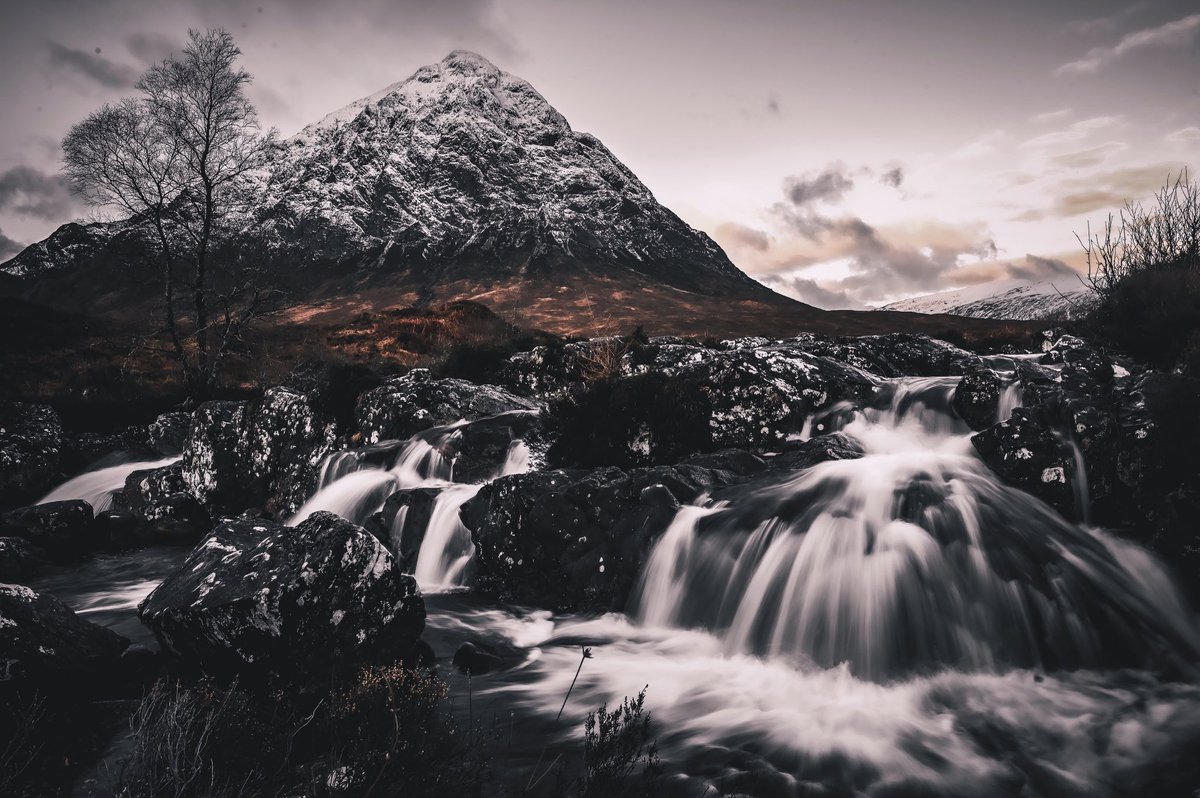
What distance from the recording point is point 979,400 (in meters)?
10.8

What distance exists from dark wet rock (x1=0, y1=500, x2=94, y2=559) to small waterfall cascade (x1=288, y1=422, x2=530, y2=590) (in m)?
3.78

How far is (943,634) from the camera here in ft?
18.7

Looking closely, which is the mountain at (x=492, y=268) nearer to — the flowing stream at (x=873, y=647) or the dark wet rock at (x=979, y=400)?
the dark wet rock at (x=979, y=400)

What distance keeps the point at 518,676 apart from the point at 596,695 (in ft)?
2.90

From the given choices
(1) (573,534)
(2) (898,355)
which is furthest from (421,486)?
(2) (898,355)

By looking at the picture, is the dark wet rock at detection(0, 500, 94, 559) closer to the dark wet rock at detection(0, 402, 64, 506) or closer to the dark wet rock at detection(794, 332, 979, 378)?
the dark wet rock at detection(0, 402, 64, 506)

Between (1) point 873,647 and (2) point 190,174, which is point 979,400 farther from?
(2) point 190,174

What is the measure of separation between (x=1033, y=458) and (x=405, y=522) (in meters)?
9.36

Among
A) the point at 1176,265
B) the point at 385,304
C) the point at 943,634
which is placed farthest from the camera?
the point at 385,304

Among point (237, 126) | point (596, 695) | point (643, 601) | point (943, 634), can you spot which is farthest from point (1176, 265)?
point (237, 126)

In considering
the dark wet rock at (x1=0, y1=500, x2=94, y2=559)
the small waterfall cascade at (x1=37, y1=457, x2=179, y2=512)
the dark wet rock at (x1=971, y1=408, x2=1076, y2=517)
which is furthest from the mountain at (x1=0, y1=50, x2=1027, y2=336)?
the dark wet rock at (x1=0, y1=500, x2=94, y2=559)

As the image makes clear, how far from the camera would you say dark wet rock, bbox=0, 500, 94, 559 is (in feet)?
35.0

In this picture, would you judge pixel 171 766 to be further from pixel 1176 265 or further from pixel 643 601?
pixel 1176 265

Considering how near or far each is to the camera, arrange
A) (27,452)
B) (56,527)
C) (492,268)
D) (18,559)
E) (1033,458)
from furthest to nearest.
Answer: (492,268), (27,452), (56,527), (18,559), (1033,458)
